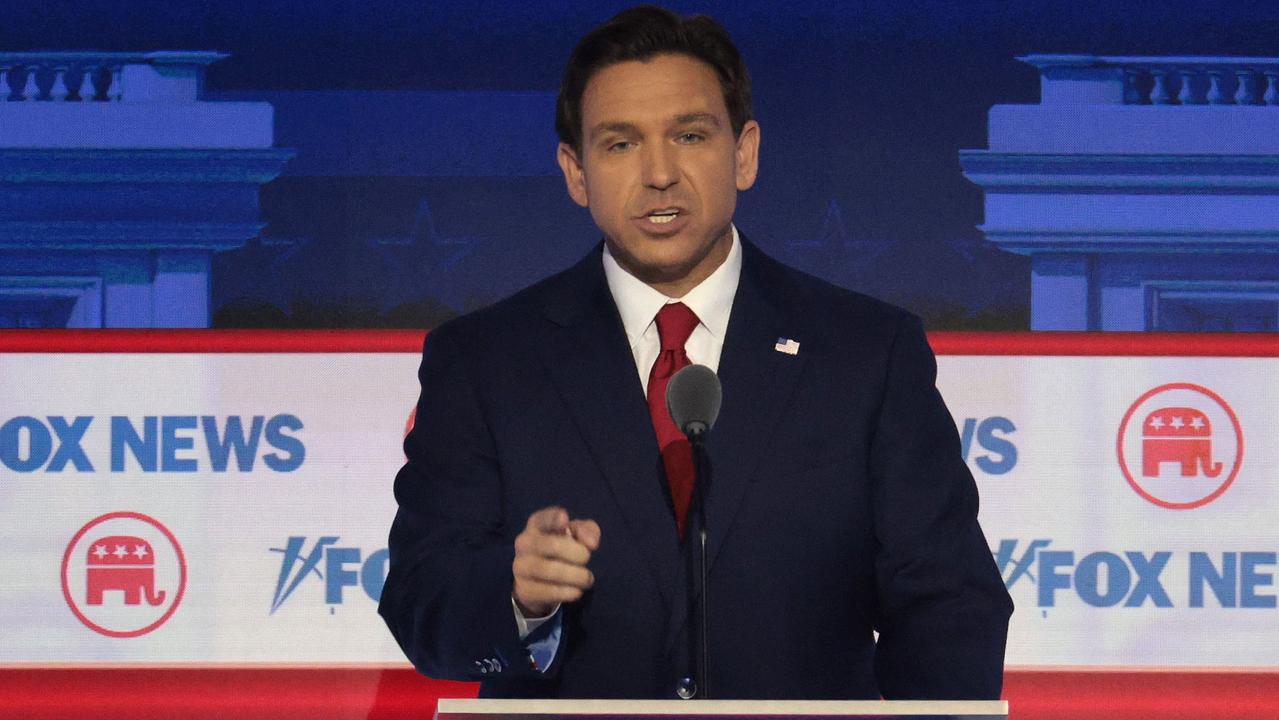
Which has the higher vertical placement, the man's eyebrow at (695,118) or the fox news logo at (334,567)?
the man's eyebrow at (695,118)

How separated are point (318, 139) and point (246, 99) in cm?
17

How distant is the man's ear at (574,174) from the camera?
210 centimetres

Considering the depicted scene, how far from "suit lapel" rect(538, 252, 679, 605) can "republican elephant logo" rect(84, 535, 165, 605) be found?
1399mm

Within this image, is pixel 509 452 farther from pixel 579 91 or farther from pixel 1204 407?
pixel 1204 407

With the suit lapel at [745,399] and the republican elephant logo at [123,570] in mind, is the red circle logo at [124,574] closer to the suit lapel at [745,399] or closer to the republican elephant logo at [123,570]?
the republican elephant logo at [123,570]

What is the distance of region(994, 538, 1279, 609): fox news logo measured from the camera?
9.95 feet

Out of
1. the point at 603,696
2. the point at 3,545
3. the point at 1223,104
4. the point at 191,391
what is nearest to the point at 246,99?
the point at 191,391

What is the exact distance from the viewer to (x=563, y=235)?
3156 millimetres

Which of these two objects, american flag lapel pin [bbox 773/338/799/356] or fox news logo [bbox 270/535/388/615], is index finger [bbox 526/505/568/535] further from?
fox news logo [bbox 270/535/388/615]

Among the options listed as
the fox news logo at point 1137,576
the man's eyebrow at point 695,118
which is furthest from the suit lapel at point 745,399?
the fox news logo at point 1137,576

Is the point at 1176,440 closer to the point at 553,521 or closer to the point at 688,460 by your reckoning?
the point at 688,460

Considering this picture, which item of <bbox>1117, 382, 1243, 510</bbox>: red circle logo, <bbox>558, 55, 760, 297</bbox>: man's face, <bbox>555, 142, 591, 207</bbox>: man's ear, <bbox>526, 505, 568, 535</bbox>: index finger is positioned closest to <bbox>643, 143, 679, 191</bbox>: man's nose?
<bbox>558, 55, 760, 297</bbox>: man's face

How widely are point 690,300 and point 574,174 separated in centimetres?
25

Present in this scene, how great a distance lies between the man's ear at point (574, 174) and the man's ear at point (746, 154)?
0.70 feet
